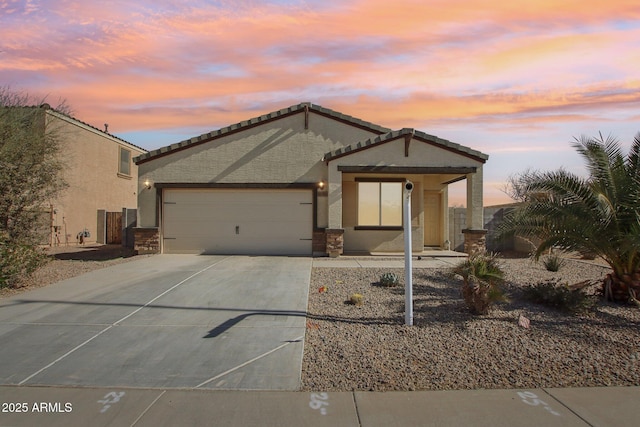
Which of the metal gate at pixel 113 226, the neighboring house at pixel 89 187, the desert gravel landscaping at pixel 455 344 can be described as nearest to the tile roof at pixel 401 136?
the desert gravel landscaping at pixel 455 344

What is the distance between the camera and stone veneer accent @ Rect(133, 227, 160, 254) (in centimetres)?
1482

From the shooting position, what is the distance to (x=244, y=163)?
1509 centimetres

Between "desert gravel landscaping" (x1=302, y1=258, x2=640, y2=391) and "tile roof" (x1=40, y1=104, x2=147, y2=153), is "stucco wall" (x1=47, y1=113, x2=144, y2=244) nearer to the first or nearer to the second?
"tile roof" (x1=40, y1=104, x2=147, y2=153)

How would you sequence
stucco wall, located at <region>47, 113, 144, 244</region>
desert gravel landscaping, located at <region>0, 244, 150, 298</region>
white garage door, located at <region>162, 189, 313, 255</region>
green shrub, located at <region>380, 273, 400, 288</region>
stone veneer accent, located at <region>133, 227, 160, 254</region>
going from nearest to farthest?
green shrub, located at <region>380, 273, 400, 288</region>
desert gravel landscaping, located at <region>0, 244, 150, 298</region>
stone veneer accent, located at <region>133, 227, 160, 254</region>
white garage door, located at <region>162, 189, 313, 255</region>
stucco wall, located at <region>47, 113, 144, 244</region>

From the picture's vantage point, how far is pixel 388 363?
5.30 m

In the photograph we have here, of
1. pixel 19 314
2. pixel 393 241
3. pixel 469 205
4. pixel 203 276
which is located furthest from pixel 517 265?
pixel 19 314

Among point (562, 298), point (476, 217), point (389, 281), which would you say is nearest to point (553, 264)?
point (476, 217)

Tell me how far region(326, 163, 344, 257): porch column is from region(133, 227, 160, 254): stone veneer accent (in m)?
5.78

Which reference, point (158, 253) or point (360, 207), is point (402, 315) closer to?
point (360, 207)

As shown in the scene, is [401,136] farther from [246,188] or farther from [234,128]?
[234,128]

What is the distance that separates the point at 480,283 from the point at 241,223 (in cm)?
980

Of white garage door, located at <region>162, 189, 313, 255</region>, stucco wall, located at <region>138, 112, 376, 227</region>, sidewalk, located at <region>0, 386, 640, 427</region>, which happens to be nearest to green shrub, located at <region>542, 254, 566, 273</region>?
stucco wall, located at <region>138, 112, 376, 227</region>

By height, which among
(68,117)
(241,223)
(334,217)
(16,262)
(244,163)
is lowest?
(16,262)

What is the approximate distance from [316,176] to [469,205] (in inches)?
204
